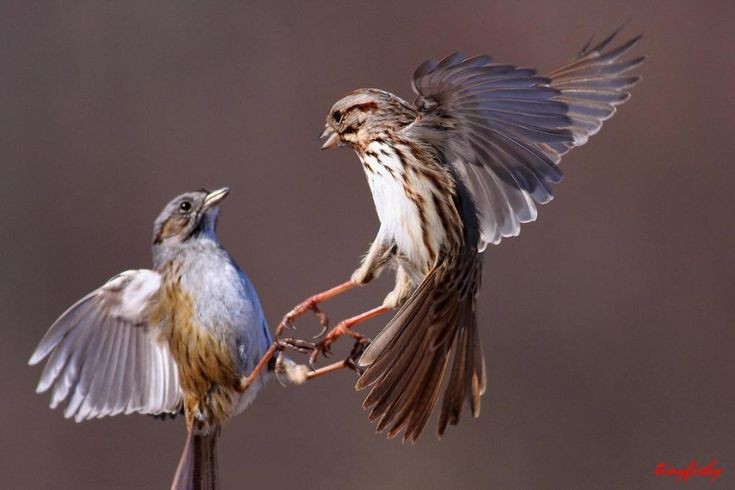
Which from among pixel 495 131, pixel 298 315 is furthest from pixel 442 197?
pixel 298 315

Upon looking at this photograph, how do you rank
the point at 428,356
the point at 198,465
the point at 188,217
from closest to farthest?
the point at 428,356
the point at 198,465
the point at 188,217

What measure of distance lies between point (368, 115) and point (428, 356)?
0.68 m

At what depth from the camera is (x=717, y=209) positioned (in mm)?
6742

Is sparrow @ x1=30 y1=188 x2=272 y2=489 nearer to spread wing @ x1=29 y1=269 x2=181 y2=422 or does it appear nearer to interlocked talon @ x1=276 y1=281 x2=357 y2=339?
spread wing @ x1=29 y1=269 x2=181 y2=422

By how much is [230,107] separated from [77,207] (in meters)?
1.05

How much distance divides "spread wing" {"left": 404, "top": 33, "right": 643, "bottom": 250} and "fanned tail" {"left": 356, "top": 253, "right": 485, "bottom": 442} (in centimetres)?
15

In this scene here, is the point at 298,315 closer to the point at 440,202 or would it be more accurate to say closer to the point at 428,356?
the point at 428,356

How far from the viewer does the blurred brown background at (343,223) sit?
6039mm

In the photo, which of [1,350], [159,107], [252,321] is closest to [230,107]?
[159,107]

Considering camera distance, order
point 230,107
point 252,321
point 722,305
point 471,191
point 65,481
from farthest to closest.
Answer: point 230,107 < point 722,305 < point 65,481 < point 252,321 < point 471,191

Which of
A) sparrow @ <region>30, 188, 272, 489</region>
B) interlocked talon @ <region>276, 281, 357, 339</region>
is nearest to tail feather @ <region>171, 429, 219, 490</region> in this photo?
sparrow @ <region>30, 188, 272, 489</region>

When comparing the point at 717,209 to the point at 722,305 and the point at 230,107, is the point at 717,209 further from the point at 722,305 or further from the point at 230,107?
the point at 230,107
